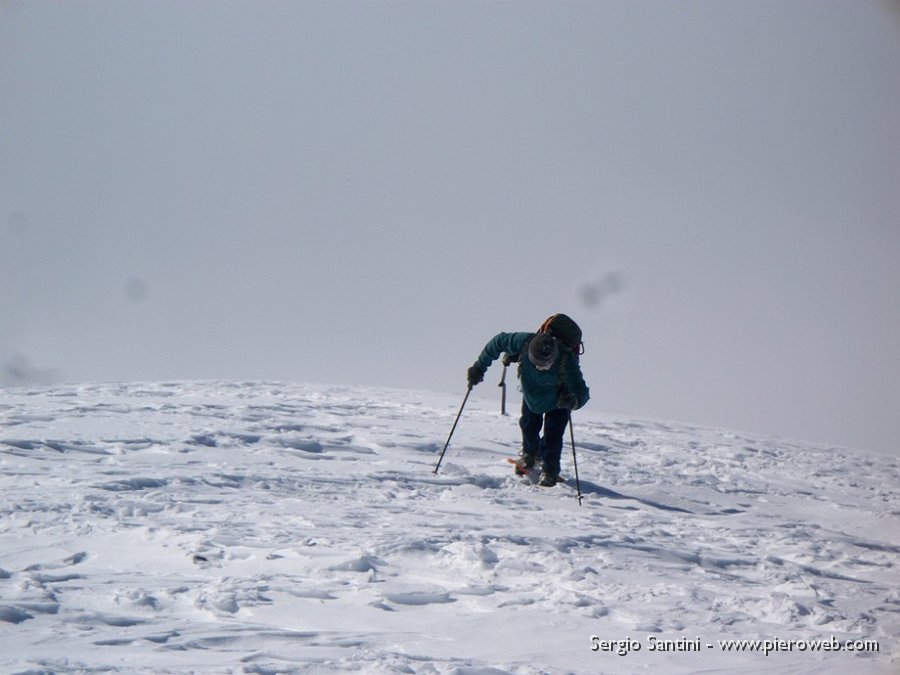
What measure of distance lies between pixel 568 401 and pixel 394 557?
12.7 feet

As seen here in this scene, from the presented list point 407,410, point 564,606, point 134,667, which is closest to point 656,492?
point 564,606

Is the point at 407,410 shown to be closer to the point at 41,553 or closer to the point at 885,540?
the point at 885,540

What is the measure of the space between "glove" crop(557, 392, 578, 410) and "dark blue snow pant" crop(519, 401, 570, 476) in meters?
0.10

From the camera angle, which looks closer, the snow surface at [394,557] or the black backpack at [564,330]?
the snow surface at [394,557]

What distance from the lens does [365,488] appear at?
722cm

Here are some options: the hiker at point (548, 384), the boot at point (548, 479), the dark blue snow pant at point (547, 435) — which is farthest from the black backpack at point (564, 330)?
the boot at point (548, 479)

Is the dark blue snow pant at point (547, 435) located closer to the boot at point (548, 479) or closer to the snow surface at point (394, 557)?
the boot at point (548, 479)

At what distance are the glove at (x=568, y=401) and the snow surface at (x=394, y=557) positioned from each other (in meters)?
0.88

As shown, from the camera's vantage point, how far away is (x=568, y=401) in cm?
841

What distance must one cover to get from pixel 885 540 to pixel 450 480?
12.8ft

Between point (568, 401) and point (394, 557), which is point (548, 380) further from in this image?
point (394, 557)

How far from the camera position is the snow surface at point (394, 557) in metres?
3.57

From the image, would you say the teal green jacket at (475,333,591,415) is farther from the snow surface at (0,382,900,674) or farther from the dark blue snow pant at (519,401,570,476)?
the snow surface at (0,382,900,674)

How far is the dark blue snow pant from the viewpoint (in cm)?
852
